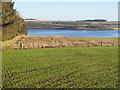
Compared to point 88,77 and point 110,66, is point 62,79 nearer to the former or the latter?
point 88,77

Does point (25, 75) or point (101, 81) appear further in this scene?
point (25, 75)

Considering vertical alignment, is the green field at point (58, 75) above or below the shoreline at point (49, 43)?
below

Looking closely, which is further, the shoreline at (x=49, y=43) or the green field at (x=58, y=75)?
the shoreline at (x=49, y=43)

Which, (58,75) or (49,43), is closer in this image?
(58,75)

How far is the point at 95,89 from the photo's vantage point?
13320 millimetres

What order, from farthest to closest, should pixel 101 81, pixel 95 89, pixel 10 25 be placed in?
pixel 10 25 < pixel 101 81 < pixel 95 89

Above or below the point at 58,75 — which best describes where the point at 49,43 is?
above

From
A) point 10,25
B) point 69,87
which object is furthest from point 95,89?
point 10,25

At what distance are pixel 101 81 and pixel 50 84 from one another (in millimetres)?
3541

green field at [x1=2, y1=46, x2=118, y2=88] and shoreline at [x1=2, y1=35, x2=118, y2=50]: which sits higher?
shoreline at [x1=2, y1=35, x2=118, y2=50]

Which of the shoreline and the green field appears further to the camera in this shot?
the shoreline

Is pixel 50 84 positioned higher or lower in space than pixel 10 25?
lower

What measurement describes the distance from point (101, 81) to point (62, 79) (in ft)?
8.81

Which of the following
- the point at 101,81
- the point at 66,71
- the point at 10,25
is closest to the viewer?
the point at 101,81
